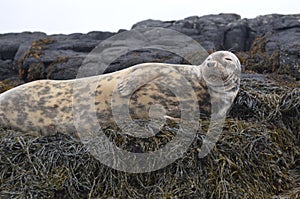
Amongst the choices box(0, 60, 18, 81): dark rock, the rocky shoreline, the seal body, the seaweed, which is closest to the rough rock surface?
box(0, 60, 18, 81): dark rock

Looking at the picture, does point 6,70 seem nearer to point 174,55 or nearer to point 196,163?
point 174,55

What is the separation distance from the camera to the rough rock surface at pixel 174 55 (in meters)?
6.64

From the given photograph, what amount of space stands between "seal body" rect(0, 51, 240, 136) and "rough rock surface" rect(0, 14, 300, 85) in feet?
6.55

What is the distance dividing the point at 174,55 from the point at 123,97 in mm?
3256

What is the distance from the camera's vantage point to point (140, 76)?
4043 mm

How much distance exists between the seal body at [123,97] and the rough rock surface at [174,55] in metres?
2.00

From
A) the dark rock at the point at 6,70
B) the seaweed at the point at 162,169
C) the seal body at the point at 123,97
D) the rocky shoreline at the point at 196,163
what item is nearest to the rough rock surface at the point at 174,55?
the dark rock at the point at 6,70

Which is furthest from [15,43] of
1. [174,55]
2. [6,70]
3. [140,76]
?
[140,76]

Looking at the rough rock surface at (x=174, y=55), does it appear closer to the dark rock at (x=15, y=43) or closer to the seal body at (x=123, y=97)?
the dark rock at (x=15, y=43)

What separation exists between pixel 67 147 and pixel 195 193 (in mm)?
940

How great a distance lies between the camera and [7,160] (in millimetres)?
3414

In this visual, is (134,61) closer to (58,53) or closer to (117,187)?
(58,53)

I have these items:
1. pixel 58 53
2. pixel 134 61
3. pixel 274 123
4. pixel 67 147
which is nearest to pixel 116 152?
pixel 67 147

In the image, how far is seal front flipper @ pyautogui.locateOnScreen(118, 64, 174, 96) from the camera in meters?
3.95
